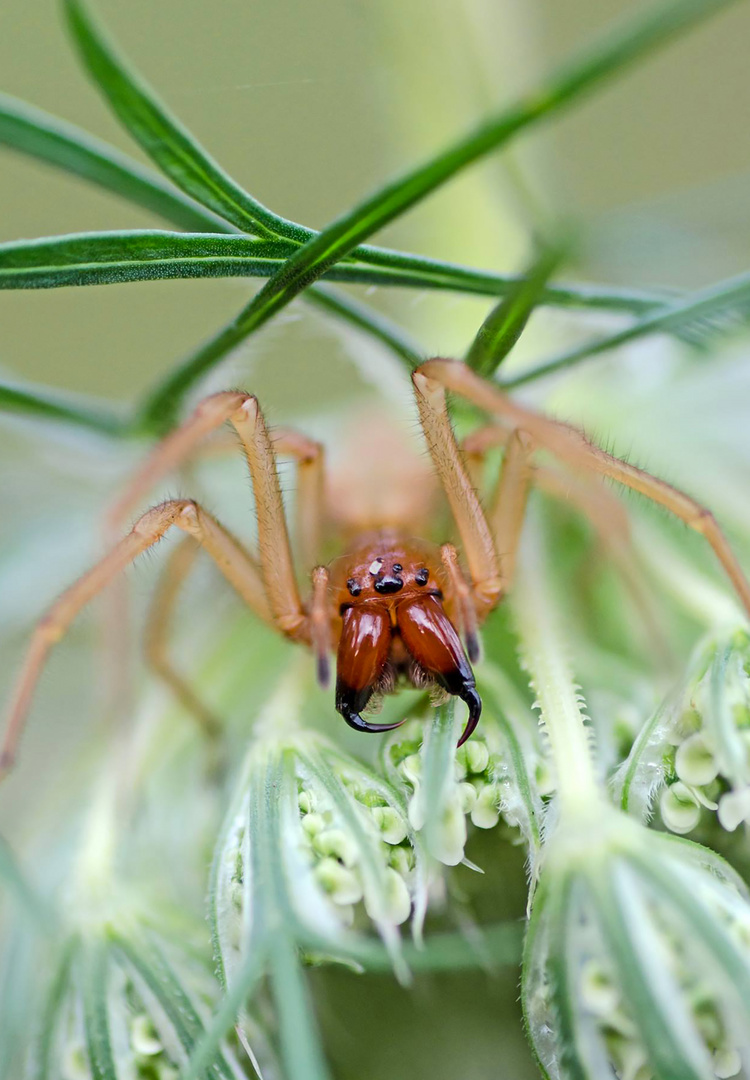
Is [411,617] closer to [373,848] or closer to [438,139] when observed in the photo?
[373,848]

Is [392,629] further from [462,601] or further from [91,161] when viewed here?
[91,161]

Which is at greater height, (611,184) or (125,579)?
(611,184)

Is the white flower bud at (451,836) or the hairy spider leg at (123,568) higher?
the hairy spider leg at (123,568)

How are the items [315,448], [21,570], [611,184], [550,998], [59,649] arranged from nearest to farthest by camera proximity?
[550,998] < [59,649] < [315,448] < [21,570] < [611,184]

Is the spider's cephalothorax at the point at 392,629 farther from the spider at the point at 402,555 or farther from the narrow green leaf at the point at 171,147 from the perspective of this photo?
the narrow green leaf at the point at 171,147

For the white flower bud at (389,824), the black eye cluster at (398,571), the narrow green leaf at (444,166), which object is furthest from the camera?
the black eye cluster at (398,571)

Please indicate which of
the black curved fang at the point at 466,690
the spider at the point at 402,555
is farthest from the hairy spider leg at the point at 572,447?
the black curved fang at the point at 466,690

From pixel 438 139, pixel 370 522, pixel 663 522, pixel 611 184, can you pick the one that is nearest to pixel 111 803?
pixel 370 522
